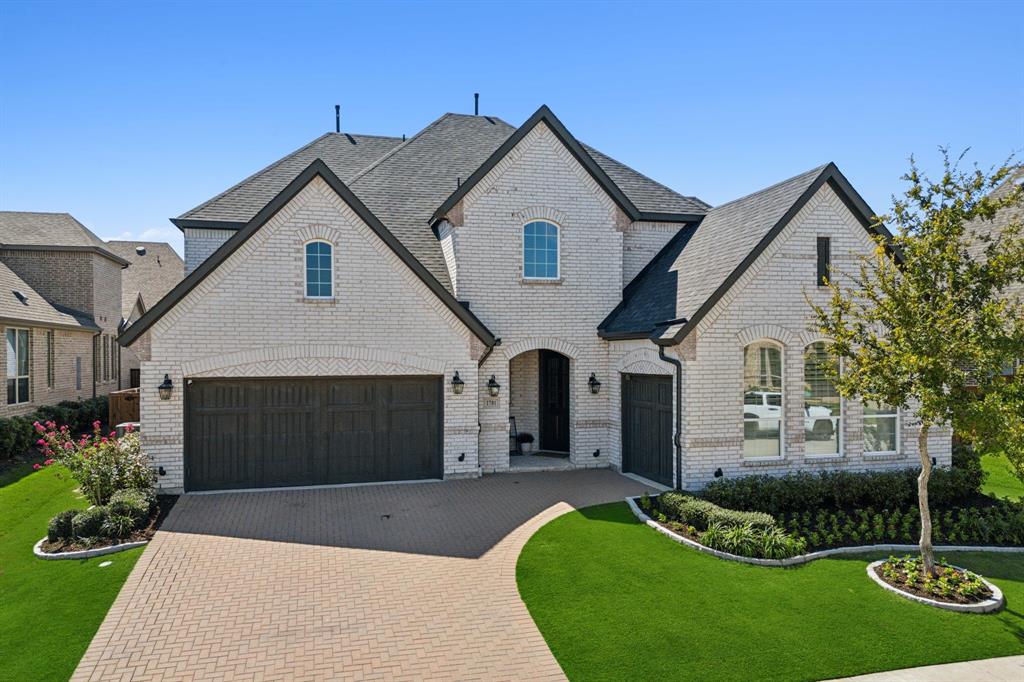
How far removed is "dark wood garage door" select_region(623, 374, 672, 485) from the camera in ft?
46.7

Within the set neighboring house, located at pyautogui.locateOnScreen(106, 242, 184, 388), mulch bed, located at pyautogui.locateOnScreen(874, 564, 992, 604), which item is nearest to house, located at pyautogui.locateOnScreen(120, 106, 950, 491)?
mulch bed, located at pyautogui.locateOnScreen(874, 564, 992, 604)

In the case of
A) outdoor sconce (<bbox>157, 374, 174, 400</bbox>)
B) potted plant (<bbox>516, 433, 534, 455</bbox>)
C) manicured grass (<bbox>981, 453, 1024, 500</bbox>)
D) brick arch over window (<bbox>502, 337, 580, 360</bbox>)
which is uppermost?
brick arch over window (<bbox>502, 337, 580, 360</bbox>)

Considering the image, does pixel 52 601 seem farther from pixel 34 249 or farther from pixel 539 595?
pixel 34 249

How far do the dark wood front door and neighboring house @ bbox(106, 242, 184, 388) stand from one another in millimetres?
22157

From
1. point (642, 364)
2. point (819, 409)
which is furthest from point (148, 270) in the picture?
point (819, 409)

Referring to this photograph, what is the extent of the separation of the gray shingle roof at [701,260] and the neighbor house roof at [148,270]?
90.8 ft

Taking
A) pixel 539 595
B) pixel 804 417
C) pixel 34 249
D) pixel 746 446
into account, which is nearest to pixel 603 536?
pixel 539 595

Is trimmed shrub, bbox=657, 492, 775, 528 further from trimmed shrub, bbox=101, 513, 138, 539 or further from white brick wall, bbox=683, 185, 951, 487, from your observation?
trimmed shrub, bbox=101, 513, 138, 539

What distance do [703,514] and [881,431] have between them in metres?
6.18

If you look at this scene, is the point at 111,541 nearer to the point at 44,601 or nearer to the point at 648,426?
the point at 44,601

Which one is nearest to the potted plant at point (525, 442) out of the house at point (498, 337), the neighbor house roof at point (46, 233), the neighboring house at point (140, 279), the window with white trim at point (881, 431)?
the house at point (498, 337)

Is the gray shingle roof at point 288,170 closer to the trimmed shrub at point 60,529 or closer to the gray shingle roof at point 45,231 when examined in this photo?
the trimmed shrub at point 60,529

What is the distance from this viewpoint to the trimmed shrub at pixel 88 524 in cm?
1037

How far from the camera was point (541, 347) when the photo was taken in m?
16.5
